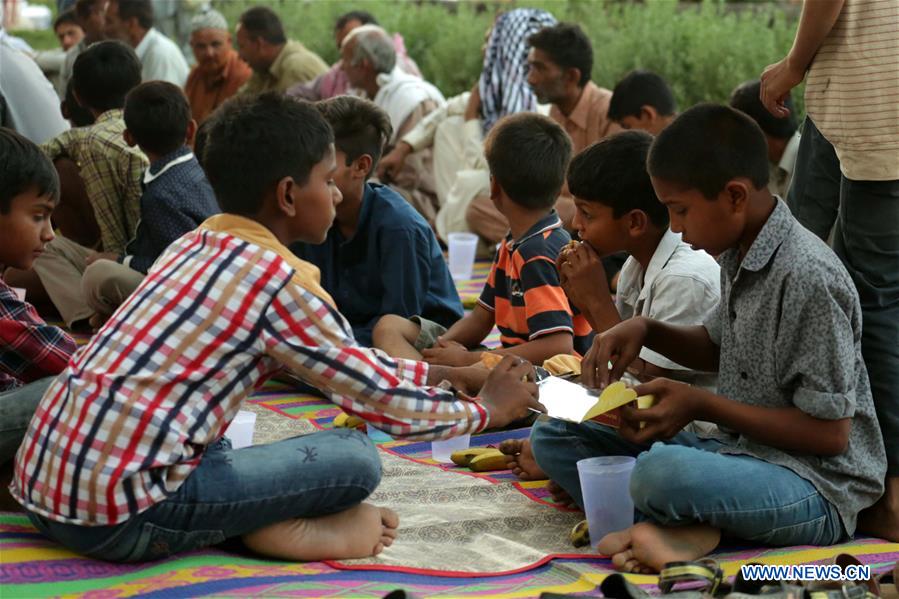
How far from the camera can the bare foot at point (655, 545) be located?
8.46 ft

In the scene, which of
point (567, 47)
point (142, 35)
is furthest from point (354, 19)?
point (567, 47)

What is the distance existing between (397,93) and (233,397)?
18.0 ft

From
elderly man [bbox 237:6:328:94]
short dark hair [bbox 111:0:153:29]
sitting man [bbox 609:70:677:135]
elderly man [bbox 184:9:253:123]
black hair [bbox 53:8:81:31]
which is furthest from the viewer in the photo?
black hair [bbox 53:8:81:31]

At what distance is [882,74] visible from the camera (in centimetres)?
306

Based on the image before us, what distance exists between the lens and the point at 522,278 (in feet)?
12.7

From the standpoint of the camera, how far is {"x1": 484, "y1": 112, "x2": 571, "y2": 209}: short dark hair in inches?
158

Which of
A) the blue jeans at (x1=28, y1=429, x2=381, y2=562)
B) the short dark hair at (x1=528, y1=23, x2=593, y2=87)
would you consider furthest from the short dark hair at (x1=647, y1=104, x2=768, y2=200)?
the short dark hair at (x1=528, y1=23, x2=593, y2=87)

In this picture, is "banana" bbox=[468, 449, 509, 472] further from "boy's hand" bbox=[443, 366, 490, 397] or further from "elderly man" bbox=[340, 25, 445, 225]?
"elderly man" bbox=[340, 25, 445, 225]

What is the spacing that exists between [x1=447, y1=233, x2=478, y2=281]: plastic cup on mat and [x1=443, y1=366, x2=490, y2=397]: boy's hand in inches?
127

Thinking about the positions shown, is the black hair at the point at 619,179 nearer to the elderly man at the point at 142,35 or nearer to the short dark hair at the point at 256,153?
the short dark hair at the point at 256,153

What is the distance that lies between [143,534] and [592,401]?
1053 millimetres

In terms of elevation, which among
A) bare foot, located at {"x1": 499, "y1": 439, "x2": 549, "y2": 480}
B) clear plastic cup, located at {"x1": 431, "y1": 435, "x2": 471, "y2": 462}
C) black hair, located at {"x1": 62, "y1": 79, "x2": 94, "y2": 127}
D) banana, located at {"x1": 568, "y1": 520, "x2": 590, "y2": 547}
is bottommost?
clear plastic cup, located at {"x1": 431, "y1": 435, "x2": 471, "y2": 462}

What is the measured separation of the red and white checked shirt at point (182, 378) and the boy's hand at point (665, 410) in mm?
495

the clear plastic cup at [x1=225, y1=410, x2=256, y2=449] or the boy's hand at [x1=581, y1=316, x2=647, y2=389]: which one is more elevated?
the boy's hand at [x1=581, y1=316, x2=647, y2=389]
